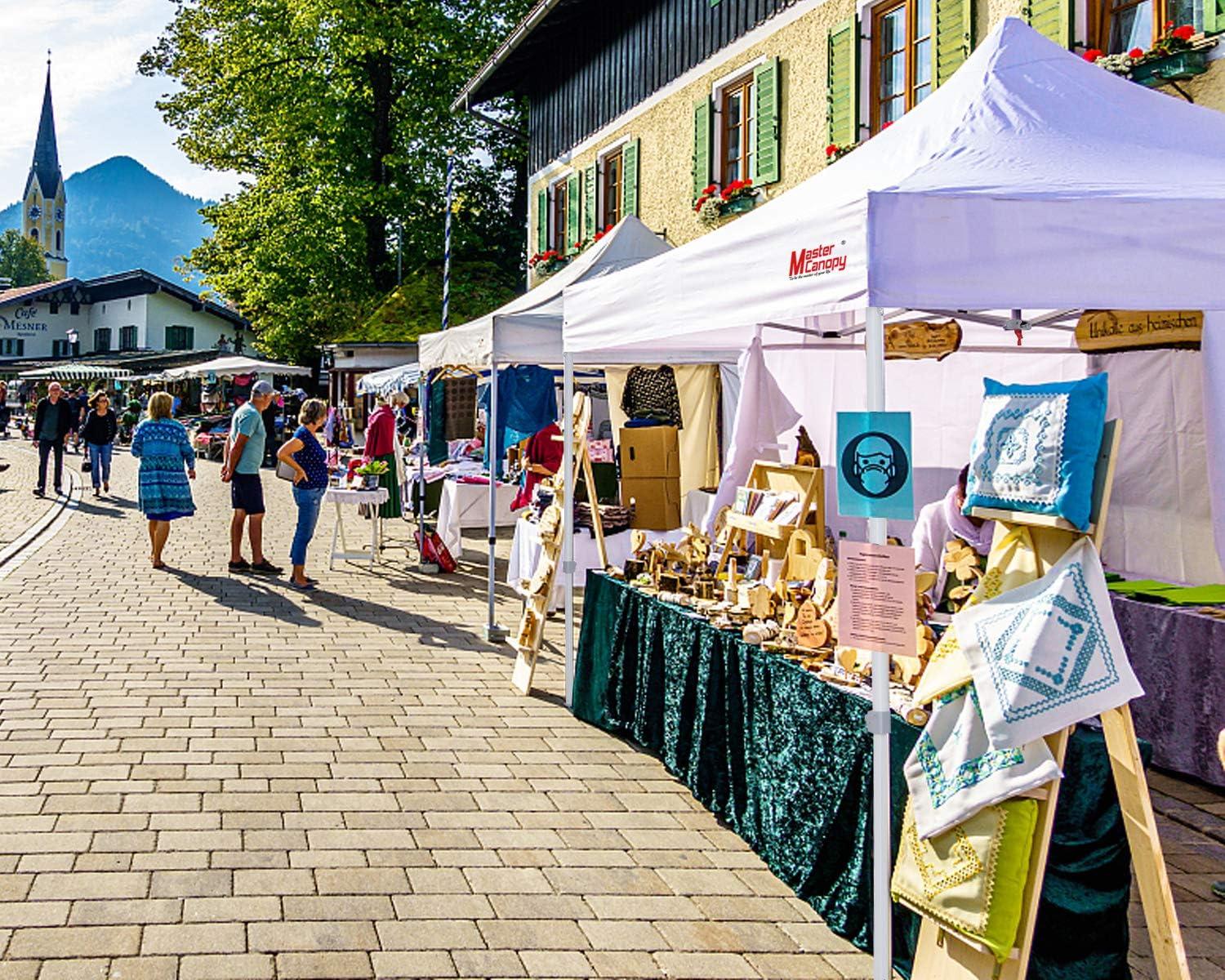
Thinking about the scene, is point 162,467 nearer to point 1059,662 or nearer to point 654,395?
point 654,395

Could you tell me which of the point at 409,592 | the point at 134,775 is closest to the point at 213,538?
the point at 409,592

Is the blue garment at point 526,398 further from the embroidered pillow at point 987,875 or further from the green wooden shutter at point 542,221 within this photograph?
the embroidered pillow at point 987,875

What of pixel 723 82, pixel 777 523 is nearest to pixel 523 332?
pixel 777 523

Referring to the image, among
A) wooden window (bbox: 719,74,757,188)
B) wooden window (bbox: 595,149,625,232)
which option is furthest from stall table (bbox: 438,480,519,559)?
wooden window (bbox: 595,149,625,232)

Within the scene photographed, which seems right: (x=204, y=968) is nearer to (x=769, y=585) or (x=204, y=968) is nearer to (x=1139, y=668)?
(x=769, y=585)

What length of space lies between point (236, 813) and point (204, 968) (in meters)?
1.43

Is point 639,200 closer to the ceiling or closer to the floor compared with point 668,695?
closer to the ceiling

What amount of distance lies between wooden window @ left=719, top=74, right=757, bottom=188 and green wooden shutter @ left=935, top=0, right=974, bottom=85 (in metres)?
3.61

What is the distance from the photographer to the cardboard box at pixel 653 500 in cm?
905

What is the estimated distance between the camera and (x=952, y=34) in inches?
412

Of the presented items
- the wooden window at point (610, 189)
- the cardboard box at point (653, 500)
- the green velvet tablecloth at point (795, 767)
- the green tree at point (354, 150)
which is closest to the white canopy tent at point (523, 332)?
the cardboard box at point (653, 500)

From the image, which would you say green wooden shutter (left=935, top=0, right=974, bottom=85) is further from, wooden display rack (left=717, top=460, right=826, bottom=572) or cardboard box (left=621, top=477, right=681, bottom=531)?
wooden display rack (left=717, top=460, right=826, bottom=572)

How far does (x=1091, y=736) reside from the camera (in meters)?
3.48

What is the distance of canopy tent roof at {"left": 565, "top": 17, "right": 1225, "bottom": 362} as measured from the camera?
3.49 metres
